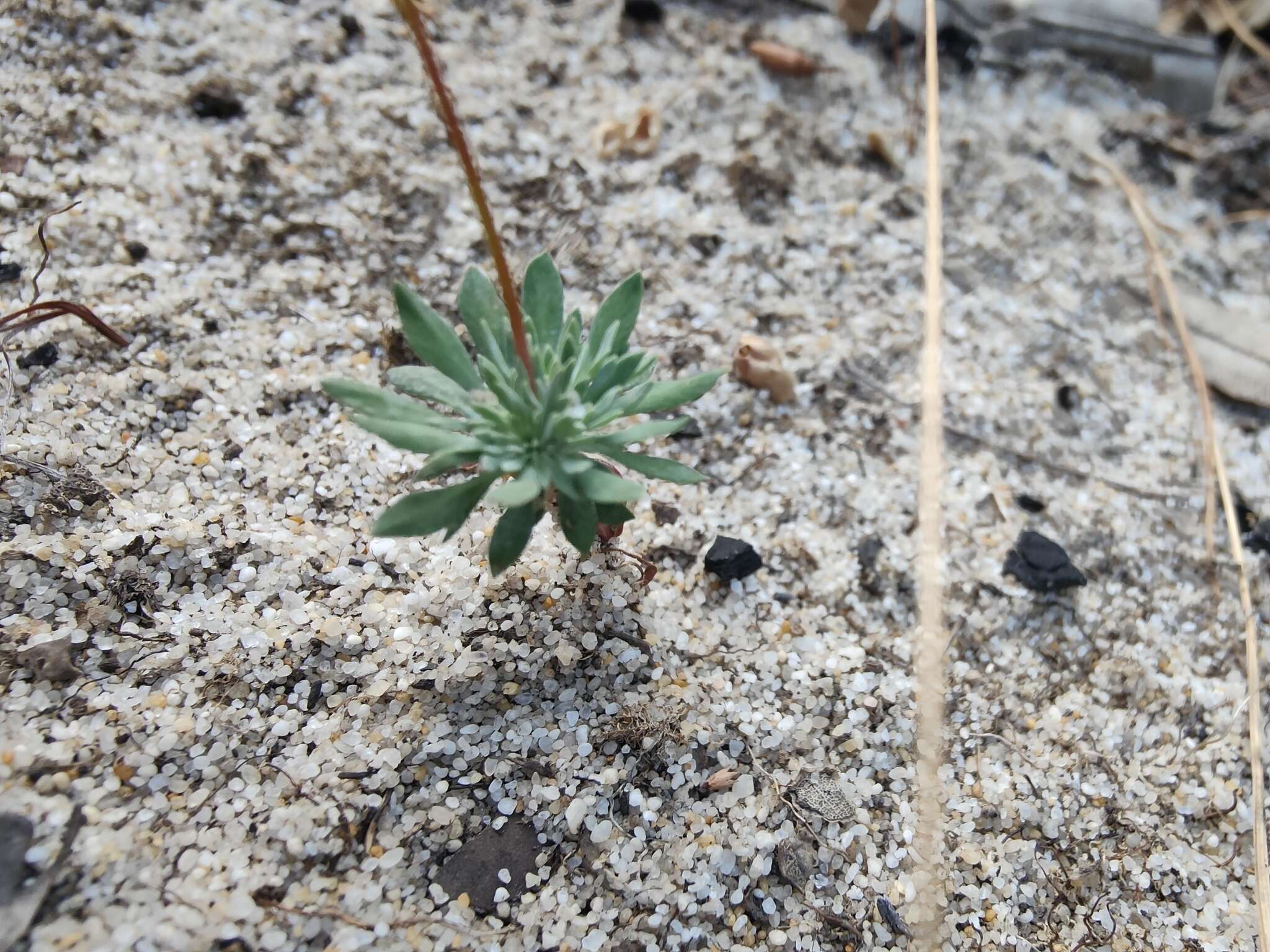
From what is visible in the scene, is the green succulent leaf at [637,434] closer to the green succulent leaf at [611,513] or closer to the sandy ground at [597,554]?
the green succulent leaf at [611,513]

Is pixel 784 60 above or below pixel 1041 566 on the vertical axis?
above

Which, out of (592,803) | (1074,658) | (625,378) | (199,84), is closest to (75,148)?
(199,84)

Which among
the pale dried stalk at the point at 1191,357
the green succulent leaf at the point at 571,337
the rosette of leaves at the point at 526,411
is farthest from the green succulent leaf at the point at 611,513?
the pale dried stalk at the point at 1191,357

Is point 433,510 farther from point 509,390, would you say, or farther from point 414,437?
point 509,390

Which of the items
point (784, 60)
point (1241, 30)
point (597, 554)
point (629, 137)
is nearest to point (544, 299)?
point (597, 554)

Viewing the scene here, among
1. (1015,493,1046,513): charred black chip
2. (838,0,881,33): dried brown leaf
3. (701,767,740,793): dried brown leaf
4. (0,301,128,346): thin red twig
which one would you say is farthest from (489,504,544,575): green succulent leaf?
(838,0,881,33): dried brown leaf

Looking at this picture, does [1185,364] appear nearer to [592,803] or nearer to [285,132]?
[592,803]
